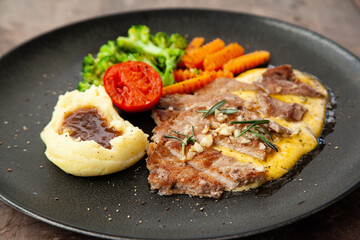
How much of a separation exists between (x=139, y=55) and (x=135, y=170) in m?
2.24

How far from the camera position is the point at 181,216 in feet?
13.2

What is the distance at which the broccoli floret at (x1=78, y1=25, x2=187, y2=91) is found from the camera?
19.1ft

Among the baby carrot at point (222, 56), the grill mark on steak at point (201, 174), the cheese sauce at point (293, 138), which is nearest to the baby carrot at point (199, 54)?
the baby carrot at point (222, 56)

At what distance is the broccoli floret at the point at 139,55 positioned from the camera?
5.84 m

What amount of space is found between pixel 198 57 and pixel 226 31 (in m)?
1.23

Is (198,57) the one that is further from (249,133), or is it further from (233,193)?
(233,193)

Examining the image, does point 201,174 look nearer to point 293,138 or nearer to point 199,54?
point 293,138

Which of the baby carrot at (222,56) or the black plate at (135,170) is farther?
the baby carrot at (222,56)

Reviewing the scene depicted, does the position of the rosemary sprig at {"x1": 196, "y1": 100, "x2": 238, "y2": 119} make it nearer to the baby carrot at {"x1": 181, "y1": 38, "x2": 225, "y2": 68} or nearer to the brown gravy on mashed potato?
the brown gravy on mashed potato

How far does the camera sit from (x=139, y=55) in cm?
614

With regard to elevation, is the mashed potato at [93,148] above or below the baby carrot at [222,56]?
below

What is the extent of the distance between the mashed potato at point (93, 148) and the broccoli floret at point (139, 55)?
1.00 m

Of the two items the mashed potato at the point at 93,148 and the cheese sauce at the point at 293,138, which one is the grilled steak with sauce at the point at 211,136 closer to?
the cheese sauce at the point at 293,138

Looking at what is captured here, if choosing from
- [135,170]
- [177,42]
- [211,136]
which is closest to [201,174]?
[211,136]
